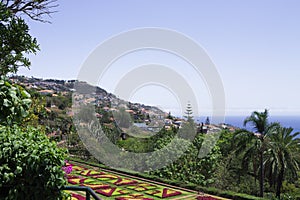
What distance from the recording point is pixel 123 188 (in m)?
14.8

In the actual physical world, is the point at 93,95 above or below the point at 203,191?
above

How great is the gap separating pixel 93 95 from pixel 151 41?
38.3ft

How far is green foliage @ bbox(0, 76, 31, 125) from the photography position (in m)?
2.47

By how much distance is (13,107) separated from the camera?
250 cm

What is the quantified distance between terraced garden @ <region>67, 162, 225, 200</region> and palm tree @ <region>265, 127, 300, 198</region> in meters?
4.29

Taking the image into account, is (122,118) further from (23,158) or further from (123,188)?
(23,158)

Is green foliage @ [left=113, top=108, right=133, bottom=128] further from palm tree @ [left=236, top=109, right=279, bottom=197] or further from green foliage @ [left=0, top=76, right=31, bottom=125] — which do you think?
green foliage @ [left=0, top=76, right=31, bottom=125]

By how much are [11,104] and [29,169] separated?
565mm

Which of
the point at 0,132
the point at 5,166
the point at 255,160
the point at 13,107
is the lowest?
the point at 255,160

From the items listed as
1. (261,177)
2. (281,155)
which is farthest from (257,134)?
(261,177)

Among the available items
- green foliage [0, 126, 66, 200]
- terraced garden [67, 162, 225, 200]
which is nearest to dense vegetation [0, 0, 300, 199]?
green foliage [0, 126, 66, 200]

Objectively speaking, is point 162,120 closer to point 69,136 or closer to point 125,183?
point 69,136

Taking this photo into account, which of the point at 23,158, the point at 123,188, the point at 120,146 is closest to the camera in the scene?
the point at 23,158

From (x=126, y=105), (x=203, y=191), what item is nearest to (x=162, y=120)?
(x=126, y=105)
